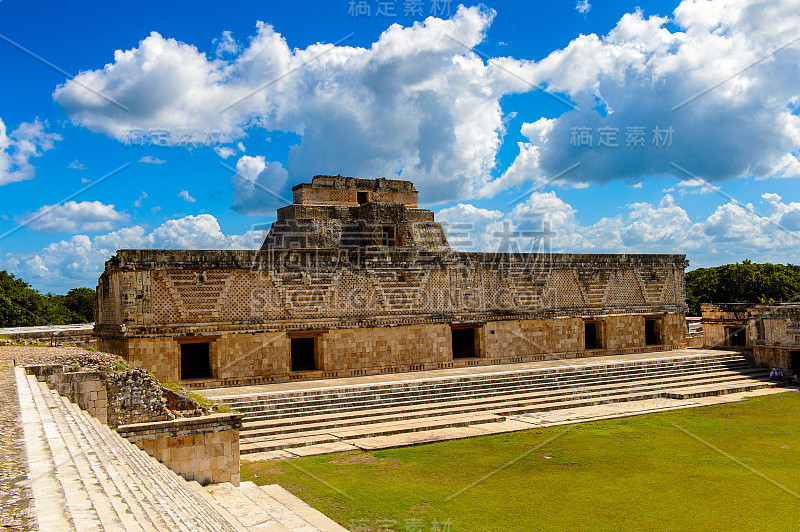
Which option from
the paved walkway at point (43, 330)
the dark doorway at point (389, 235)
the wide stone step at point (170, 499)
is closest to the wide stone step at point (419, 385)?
the dark doorway at point (389, 235)

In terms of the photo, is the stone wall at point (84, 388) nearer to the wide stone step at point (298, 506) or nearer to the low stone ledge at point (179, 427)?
the low stone ledge at point (179, 427)

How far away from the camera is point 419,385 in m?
16.2

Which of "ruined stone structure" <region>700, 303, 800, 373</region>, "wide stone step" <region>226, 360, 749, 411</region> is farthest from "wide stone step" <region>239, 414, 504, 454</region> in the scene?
"ruined stone structure" <region>700, 303, 800, 373</region>

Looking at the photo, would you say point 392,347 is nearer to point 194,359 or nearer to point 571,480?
point 194,359

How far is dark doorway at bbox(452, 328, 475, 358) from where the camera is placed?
2266 cm

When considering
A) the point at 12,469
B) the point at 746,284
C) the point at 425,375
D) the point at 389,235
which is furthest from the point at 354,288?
the point at 746,284

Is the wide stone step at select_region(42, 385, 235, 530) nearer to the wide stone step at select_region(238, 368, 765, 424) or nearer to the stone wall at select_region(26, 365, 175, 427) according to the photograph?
the stone wall at select_region(26, 365, 175, 427)

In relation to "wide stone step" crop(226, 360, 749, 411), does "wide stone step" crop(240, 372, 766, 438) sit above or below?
below

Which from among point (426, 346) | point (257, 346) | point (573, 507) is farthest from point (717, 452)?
point (257, 346)

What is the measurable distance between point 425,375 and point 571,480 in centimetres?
802

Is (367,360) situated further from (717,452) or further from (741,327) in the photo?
(741,327)

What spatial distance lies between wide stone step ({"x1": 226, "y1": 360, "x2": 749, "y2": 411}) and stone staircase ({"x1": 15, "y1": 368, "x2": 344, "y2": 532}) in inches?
198

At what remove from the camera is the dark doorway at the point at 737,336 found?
77.6ft

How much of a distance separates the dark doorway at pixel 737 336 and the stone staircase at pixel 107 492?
20.4 metres
